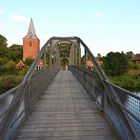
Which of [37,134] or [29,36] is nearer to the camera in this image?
[37,134]

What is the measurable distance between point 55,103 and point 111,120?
3304 millimetres

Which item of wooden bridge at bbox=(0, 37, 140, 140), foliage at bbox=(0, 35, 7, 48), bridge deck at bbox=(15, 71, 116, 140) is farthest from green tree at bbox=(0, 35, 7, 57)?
wooden bridge at bbox=(0, 37, 140, 140)

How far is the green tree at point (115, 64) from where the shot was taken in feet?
249

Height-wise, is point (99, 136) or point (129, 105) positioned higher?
point (129, 105)

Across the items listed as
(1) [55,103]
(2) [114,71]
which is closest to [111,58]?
(2) [114,71]

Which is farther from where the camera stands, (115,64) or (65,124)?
(115,64)

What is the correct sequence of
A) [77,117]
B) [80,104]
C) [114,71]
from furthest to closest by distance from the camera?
[114,71], [80,104], [77,117]

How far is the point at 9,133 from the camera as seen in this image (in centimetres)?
484

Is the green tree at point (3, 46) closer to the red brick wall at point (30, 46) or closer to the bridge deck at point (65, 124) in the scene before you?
the red brick wall at point (30, 46)

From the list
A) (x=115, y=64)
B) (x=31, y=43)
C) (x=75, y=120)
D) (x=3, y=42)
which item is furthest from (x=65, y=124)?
(x=31, y=43)

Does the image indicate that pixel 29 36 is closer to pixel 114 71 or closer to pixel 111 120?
pixel 114 71

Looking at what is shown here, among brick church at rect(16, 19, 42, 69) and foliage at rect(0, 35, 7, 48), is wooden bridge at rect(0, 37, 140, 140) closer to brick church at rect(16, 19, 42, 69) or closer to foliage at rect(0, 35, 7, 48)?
foliage at rect(0, 35, 7, 48)

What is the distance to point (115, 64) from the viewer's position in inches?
2990

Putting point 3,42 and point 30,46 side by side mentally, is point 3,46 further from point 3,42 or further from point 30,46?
point 30,46
